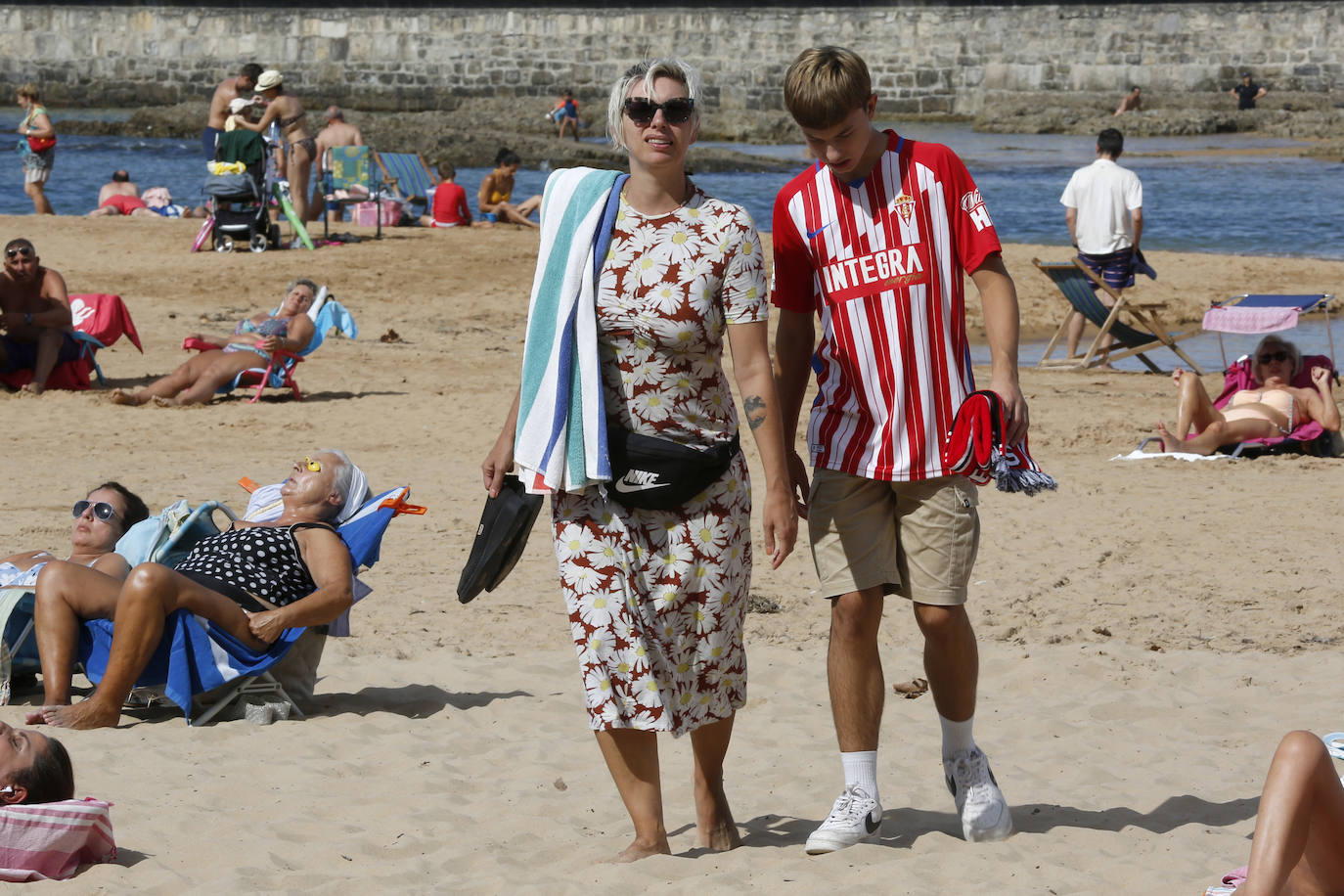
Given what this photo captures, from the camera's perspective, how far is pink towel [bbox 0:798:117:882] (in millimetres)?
3359

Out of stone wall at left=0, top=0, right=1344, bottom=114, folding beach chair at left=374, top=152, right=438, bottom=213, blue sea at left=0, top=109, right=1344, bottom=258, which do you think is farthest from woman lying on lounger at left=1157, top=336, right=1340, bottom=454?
stone wall at left=0, top=0, right=1344, bottom=114

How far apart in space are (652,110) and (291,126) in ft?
42.6

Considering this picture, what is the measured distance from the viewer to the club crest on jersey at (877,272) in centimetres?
342

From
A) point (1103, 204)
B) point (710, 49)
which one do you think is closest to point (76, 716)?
point (1103, 204)

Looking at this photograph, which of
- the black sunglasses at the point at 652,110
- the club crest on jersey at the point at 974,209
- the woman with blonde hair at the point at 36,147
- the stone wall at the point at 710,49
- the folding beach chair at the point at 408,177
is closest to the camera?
the black sunglasses at the point at 652,110

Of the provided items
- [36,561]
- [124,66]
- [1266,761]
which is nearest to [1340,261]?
[1266,761]

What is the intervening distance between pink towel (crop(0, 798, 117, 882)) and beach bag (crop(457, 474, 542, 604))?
0.95m

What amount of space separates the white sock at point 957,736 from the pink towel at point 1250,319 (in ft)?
23.6

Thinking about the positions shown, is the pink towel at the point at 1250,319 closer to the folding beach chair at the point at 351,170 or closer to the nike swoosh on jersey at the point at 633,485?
the nike swoosh on jersey at the point at 633,485

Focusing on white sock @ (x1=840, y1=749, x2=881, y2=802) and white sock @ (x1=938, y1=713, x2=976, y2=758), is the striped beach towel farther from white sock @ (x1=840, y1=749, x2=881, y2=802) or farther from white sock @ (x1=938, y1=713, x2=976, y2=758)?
white sock @ (x1=938, y1=713, x2=976, y2=758)

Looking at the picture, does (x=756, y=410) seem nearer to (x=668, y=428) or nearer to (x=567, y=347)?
(x=668, y=428)

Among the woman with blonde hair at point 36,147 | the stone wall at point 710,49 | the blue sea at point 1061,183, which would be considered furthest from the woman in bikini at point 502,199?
the stone wall at point 710,49

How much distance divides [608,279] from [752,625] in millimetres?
2884

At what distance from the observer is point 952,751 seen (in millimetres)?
3645
